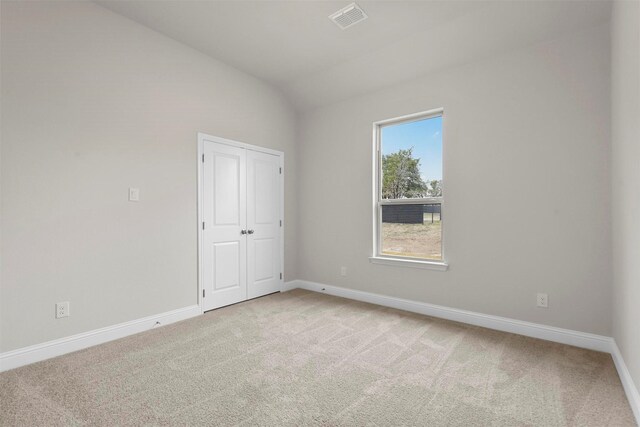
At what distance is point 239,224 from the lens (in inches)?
157

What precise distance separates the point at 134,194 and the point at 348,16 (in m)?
2.67

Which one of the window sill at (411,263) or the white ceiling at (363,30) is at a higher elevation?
the white ceiling at (363,30)

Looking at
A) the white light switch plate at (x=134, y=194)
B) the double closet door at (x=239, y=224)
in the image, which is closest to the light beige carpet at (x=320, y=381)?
the double closet door at (x=239, y=224)

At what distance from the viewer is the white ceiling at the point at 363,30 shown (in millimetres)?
2695

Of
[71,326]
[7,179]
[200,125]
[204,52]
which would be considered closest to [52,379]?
[71,326]

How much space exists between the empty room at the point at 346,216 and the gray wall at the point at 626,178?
0.03m

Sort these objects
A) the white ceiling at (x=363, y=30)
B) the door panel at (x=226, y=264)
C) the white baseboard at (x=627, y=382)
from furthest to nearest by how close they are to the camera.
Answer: the door panel at (x=226, y=264), the white ceiling at (x=363, y=30), the white baseboard at (x=627, y=382)

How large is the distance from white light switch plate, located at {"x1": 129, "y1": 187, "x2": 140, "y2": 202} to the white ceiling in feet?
5.41

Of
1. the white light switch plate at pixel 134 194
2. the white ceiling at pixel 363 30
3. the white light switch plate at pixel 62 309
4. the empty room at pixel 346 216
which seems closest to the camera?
the empty room at pixel 346 216

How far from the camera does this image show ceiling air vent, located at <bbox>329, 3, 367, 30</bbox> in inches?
108

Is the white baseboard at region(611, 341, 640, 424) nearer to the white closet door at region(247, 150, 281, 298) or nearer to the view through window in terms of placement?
the view through window

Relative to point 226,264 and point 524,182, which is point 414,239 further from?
point 226,264

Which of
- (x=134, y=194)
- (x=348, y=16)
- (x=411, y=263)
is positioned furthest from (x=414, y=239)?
(x=134, y=194)

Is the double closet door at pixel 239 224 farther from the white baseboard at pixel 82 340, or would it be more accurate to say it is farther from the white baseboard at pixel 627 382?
the white baseboard at pixel 627 382
